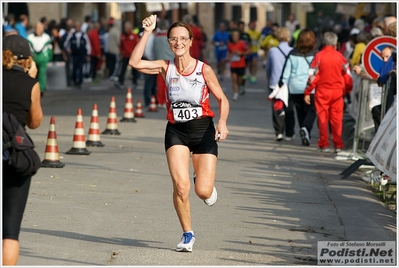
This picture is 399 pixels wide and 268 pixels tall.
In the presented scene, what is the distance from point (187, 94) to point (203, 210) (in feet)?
7.12

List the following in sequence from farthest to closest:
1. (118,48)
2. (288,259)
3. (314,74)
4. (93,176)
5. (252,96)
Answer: (118,48) → (252,96) → (314,74) → (93,176) → (288,259)

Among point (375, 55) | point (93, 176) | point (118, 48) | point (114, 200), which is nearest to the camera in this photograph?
point (114, 200)

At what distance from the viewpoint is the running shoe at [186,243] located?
7621 millimetres

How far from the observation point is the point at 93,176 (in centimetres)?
1219

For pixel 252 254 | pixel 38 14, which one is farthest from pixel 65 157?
pixel 38 14

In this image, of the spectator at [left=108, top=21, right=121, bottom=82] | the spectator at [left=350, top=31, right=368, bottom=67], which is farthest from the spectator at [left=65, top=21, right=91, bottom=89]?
the spectator at [left=350, top=31, right=368, bottom=67]

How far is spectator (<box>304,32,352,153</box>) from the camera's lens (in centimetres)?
1541

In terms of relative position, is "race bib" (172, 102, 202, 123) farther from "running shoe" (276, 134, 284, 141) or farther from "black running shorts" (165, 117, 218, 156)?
"running shoe" (276, 134, 284, 141)

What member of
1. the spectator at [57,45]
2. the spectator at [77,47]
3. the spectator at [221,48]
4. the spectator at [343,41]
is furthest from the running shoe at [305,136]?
the spectator at [221,48]

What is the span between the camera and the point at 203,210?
9.79 metres

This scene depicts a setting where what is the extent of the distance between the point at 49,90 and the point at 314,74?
625 inches

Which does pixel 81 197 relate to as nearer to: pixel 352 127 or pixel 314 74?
pixel 314 74

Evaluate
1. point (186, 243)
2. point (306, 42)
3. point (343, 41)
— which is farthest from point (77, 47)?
point (186, 243)

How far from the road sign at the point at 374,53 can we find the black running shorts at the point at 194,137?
5973 millimetres
